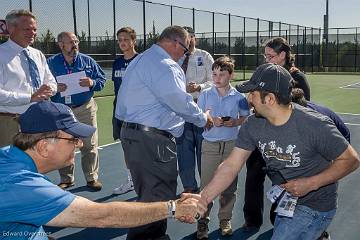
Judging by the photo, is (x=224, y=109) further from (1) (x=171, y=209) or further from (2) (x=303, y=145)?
(1) (x=171, y=209)

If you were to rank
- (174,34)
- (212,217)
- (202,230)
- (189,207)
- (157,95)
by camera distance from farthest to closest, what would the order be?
(212,217) → (202,230) → (174,34) → (157,95) → (189,207)

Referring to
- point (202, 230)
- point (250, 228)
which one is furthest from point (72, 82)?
point (250, 228)

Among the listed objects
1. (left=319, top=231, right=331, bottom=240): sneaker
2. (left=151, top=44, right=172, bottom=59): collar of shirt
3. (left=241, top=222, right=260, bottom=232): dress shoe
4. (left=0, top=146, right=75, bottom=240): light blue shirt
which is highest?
(left=151, top=44, right=172, bottom=59): collar of shirt

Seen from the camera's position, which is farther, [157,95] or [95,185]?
[95,185]

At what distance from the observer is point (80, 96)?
672cm

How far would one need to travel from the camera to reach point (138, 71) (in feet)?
14.2

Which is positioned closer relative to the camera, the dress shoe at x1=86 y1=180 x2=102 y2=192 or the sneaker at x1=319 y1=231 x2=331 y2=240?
the sneaker at x1=319 y1=231 x2=331 y2=240

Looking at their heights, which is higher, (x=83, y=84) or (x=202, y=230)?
(x=83, y=84)

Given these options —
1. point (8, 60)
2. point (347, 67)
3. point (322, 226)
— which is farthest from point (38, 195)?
point (347, 67)

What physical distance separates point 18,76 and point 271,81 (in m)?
3.43

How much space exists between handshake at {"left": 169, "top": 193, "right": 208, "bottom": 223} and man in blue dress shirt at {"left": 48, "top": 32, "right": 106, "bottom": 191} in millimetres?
3517

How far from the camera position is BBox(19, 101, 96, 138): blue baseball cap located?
8.22 feet

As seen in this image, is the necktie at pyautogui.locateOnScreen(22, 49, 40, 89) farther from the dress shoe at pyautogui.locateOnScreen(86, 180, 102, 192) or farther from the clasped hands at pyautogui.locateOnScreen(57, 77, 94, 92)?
the dress shoe at pyautogui.locateOnScreen(86, 180, 102, 192)

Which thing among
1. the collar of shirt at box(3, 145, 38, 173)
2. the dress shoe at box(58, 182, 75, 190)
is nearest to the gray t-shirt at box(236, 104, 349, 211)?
the collar of shirt at box(3, 145, 38, 173)
